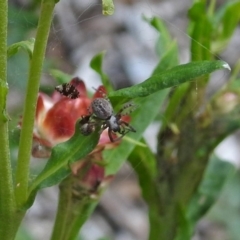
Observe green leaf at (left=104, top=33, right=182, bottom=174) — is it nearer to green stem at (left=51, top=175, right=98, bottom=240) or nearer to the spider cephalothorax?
green stem at (left=51, top=175, right=98, bottom=240)

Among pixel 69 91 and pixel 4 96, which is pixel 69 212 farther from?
pixel 4 96

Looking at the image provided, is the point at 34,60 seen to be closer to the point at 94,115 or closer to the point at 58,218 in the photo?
the point at 94,115

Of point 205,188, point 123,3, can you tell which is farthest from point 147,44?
point 205,188

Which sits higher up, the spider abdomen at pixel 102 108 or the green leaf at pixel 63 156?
the spider abdomen at pixel 102 108

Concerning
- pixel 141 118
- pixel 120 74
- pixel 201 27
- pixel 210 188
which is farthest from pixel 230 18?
pixel 120 74

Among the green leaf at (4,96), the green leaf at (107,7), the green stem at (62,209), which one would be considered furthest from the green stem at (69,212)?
the green leaf at (107,7)

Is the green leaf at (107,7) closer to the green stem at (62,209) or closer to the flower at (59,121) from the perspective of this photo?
the flower at (59,121)
